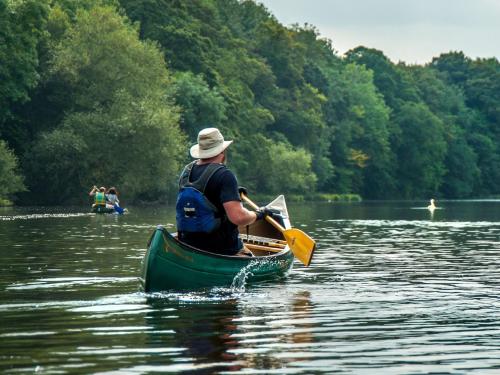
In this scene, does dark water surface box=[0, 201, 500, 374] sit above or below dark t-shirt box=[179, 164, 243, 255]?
below

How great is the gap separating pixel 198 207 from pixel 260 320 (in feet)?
10.7

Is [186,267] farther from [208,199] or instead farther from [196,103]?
[196,103]

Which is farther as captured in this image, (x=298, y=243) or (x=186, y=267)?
(x=298, y=243)

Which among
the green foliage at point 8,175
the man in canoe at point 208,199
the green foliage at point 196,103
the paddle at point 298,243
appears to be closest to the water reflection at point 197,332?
the man in canoe at point 208,199

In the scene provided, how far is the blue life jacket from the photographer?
667 inches

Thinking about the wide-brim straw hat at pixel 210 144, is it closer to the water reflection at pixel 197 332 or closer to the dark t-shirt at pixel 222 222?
the dark t-shirt at pixel 222 222

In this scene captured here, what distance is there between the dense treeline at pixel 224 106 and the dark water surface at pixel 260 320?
145ft

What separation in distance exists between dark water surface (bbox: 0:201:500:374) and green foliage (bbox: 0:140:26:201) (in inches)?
1494

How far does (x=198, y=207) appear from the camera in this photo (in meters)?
16.9

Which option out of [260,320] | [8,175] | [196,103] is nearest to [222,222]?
[260,320]

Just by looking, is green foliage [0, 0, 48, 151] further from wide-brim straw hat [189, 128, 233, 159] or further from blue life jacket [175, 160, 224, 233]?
blue life jacket [175, 160, 224, 233]

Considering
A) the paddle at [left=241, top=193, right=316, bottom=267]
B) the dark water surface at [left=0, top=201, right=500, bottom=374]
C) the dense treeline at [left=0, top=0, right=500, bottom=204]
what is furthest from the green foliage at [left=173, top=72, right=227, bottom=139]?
the paddle at [left=241, top=193, right=316, bottom=267]

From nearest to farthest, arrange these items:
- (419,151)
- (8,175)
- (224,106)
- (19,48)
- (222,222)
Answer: (222,222) < (8,175) < (19,48) < (224,106) < (419,151)

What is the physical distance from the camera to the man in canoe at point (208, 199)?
16938mm
